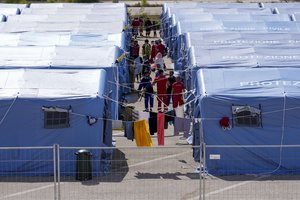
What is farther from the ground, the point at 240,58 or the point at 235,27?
the point at 235,27

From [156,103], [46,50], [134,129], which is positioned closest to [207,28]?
[156,103]

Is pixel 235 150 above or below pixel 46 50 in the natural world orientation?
below

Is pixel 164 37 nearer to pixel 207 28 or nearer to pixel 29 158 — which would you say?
Answer: pixel 207 28

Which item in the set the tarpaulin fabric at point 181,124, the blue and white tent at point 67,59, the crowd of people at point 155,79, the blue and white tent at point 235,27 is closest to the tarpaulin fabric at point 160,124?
the tarpaulin fabric at point 181,124

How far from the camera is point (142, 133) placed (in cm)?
1739

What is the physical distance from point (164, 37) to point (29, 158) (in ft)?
71.0

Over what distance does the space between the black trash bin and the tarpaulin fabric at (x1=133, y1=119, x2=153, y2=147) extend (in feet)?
5.10

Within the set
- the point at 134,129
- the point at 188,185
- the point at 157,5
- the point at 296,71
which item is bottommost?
the point at 188,185

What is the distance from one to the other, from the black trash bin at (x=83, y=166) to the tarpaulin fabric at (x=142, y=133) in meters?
1.55

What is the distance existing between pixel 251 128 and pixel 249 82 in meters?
1.26

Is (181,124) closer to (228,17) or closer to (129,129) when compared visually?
(129,129)

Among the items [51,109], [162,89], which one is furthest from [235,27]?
[51,109]

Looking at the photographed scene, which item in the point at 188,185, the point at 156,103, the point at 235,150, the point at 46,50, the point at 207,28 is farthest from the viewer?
the point at 207,28

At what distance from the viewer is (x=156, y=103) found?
80.2 ft
